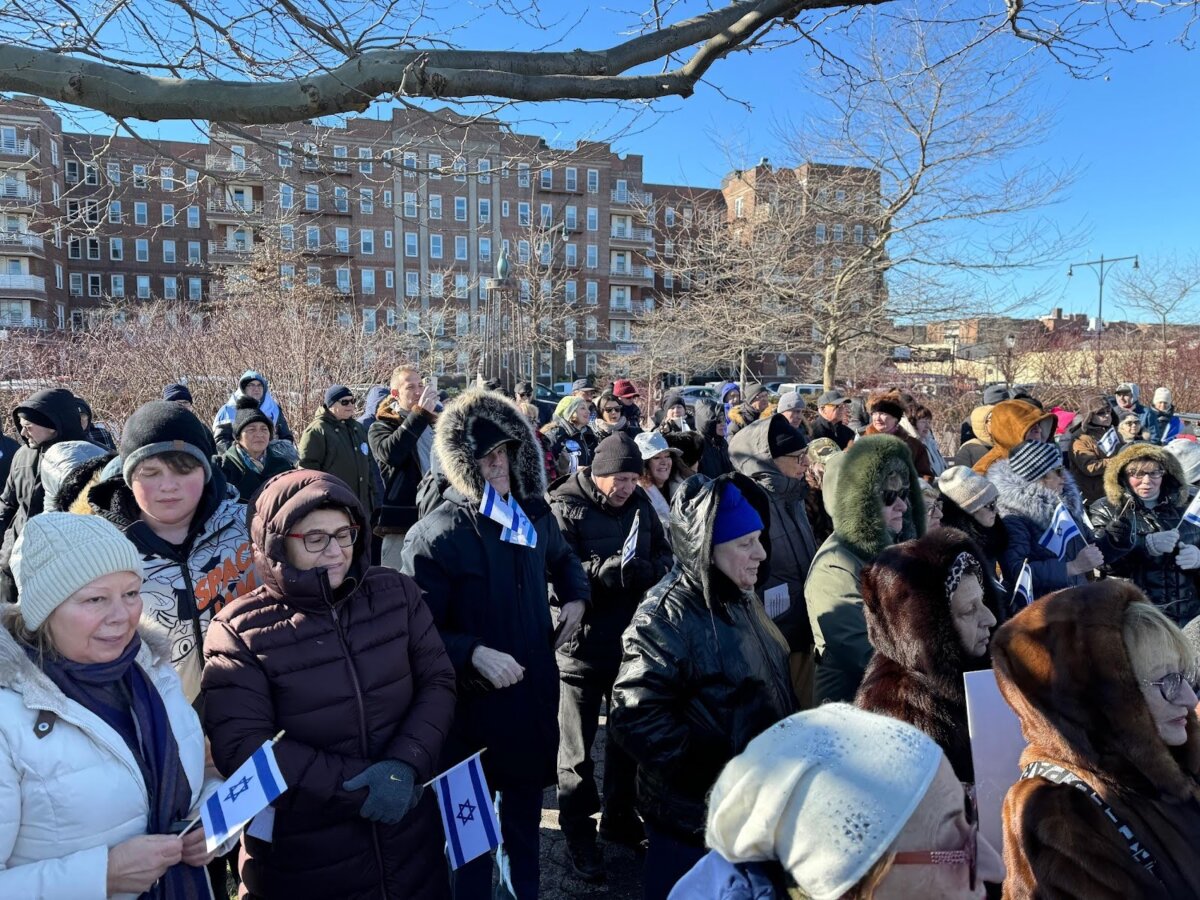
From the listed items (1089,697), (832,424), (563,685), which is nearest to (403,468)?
(563,685)

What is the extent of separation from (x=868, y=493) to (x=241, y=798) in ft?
9.28

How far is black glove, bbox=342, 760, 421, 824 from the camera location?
7.73ft

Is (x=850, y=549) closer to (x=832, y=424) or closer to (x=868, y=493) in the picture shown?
(x=868, y=493)

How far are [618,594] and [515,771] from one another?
1168 mm

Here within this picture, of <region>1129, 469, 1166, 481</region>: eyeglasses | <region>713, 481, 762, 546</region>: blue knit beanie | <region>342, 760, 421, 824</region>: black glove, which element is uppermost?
<region>713, 481, 762, 546</region>: blue knit beanie

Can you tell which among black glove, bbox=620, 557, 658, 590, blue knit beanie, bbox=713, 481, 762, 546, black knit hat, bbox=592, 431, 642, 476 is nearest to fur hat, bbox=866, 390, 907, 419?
black knit hat, bbox=592, 431, 642, 476

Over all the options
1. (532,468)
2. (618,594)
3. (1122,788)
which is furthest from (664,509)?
(1122,788)

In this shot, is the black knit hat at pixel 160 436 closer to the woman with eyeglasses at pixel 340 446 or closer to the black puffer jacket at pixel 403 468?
the black puffer jacket at pixel 403 468

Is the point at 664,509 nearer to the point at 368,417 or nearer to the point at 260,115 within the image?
the point at 260,115

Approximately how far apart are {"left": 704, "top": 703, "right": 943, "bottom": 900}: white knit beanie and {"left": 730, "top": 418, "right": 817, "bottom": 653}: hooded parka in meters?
2.62

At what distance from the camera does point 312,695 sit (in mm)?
2406

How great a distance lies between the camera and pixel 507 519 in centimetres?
324

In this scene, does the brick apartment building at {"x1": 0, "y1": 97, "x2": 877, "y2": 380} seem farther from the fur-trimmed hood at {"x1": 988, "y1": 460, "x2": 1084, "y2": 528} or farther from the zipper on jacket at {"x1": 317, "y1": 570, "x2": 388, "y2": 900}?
the fur-trimmed hood at {"x1": 988, "y1": 460, "x2": 1084, "y2": 528}

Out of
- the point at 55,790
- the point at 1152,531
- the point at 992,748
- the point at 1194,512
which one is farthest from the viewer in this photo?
the point at 1152,531
